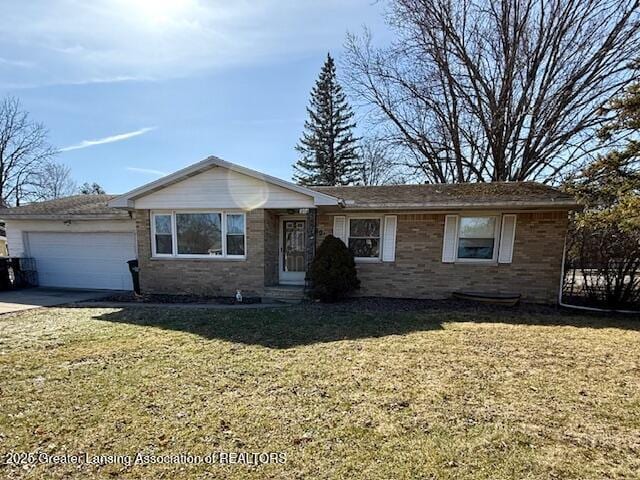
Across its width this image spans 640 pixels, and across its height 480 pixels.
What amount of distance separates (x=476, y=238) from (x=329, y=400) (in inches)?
303

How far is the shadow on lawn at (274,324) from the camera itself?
5828mm

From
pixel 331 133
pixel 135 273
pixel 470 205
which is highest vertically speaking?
pixel 331 133

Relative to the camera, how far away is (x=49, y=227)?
12.0m

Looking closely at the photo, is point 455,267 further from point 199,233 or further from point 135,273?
→ point 135,273

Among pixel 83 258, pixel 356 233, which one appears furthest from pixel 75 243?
pixel 356 233

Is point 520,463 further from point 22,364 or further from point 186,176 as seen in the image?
point 186,176

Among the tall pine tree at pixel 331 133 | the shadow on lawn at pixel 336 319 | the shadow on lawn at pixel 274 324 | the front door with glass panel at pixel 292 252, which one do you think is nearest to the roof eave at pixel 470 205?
the front door with glass panel at pixel 292 252

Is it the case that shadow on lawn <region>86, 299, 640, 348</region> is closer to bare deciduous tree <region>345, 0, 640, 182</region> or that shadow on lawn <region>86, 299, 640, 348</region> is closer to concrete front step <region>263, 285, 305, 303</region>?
concrete front step <region>263, 285, 305, 303</region>

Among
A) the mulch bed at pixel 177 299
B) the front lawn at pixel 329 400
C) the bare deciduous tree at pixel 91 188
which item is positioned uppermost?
the bare deciduous tree at pixel 91 188

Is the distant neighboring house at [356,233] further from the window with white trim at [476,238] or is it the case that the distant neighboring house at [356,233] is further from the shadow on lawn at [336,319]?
the shadow on lawn at [336,319]

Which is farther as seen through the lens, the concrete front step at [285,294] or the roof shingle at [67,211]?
the roof shingle at [67,211]

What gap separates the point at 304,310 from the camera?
8.05m

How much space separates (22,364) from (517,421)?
243 inches

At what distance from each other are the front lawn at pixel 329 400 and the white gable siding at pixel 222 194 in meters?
4.04
